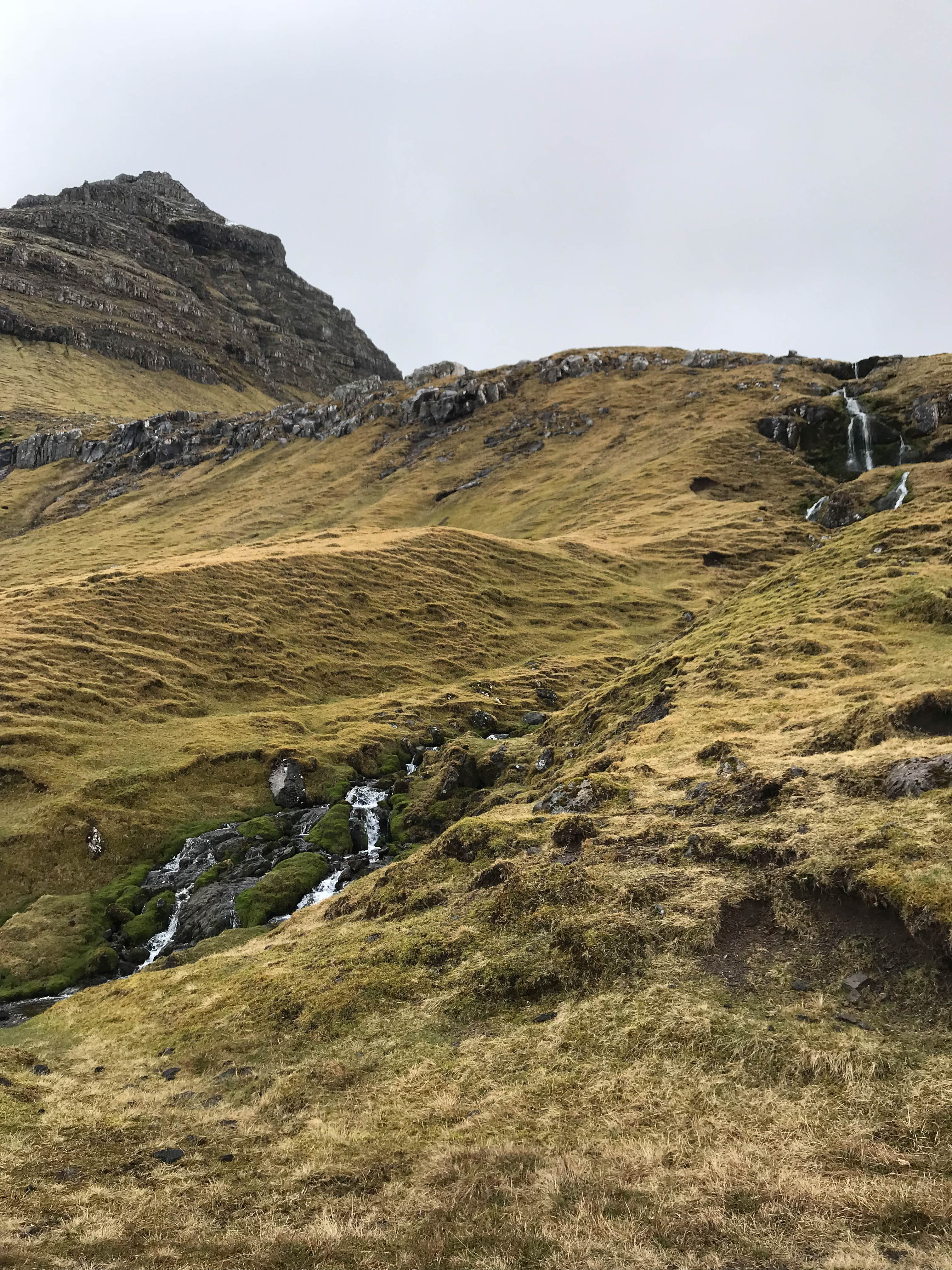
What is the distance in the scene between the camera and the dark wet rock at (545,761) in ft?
144

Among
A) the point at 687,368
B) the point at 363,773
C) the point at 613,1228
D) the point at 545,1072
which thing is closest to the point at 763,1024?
the point at 545,1072

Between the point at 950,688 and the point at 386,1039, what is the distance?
21.7 metres

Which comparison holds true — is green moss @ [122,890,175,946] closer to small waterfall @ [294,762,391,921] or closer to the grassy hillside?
the grassy hillside

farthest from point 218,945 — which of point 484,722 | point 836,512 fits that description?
point 836,512

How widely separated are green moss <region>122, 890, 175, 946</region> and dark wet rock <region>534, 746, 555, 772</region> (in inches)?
849

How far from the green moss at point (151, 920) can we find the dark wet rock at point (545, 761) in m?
21.6

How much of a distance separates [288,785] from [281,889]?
41.7 ft

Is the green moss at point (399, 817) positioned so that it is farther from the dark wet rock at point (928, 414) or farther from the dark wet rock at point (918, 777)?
the dark wet rock at point (928, 414)

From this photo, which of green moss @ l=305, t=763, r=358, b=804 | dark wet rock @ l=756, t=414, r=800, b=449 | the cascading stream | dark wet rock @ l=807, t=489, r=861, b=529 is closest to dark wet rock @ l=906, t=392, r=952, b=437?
dark wet rock @ l=756, t=414, r=800, b=449

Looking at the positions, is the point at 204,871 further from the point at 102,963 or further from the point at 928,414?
the point at 928,414

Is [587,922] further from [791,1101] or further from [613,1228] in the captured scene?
[613,1228]

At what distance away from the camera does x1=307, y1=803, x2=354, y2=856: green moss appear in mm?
46031

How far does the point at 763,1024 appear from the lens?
16.4 m

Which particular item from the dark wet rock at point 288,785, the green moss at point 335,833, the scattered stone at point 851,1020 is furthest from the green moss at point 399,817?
the scattered stone at point 851,1020
